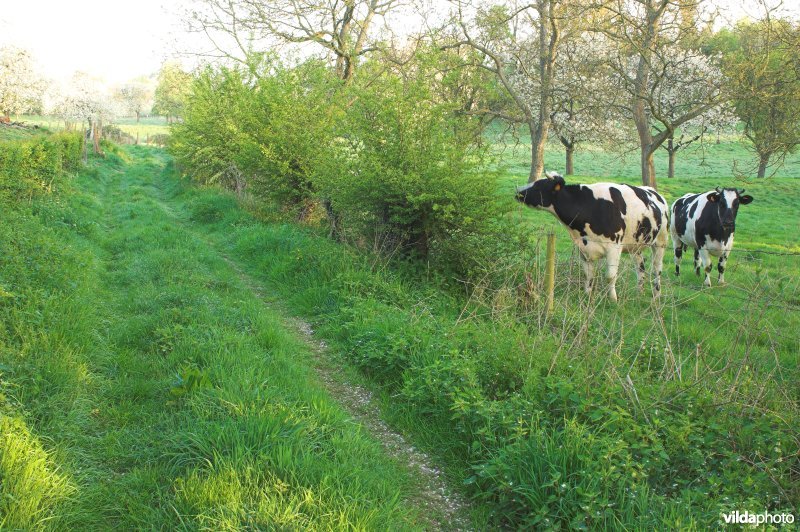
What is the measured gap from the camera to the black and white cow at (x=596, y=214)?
357 inches

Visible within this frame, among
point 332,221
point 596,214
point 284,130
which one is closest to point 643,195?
point 596,214

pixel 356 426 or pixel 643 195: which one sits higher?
pixel 643 195

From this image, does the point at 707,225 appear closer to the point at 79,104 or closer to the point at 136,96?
the point at 79,104

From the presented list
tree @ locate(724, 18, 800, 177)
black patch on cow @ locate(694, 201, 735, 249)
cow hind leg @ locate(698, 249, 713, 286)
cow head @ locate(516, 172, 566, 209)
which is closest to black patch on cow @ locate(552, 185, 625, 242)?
cow head @ locate(516, 172, 566, 209)

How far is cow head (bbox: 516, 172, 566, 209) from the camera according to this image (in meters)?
9.05

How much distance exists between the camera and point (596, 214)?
928 centimetres

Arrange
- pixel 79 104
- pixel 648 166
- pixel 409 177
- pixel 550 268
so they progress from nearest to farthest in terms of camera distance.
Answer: pixel 550 268, pixel 409 177, pixel 648 166, pixel 79 104

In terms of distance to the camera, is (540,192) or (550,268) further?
(540,192)

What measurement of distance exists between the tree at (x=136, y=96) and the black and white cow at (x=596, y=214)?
115 metres

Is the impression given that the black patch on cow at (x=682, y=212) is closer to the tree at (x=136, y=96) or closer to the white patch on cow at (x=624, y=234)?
the white patch on cow at (x=624, y=234)

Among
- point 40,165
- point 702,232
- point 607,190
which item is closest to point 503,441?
point 607,190

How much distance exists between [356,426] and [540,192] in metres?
5.87

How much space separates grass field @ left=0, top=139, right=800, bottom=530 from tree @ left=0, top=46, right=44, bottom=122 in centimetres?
4530

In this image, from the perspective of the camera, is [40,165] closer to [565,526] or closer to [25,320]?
[25,320]
